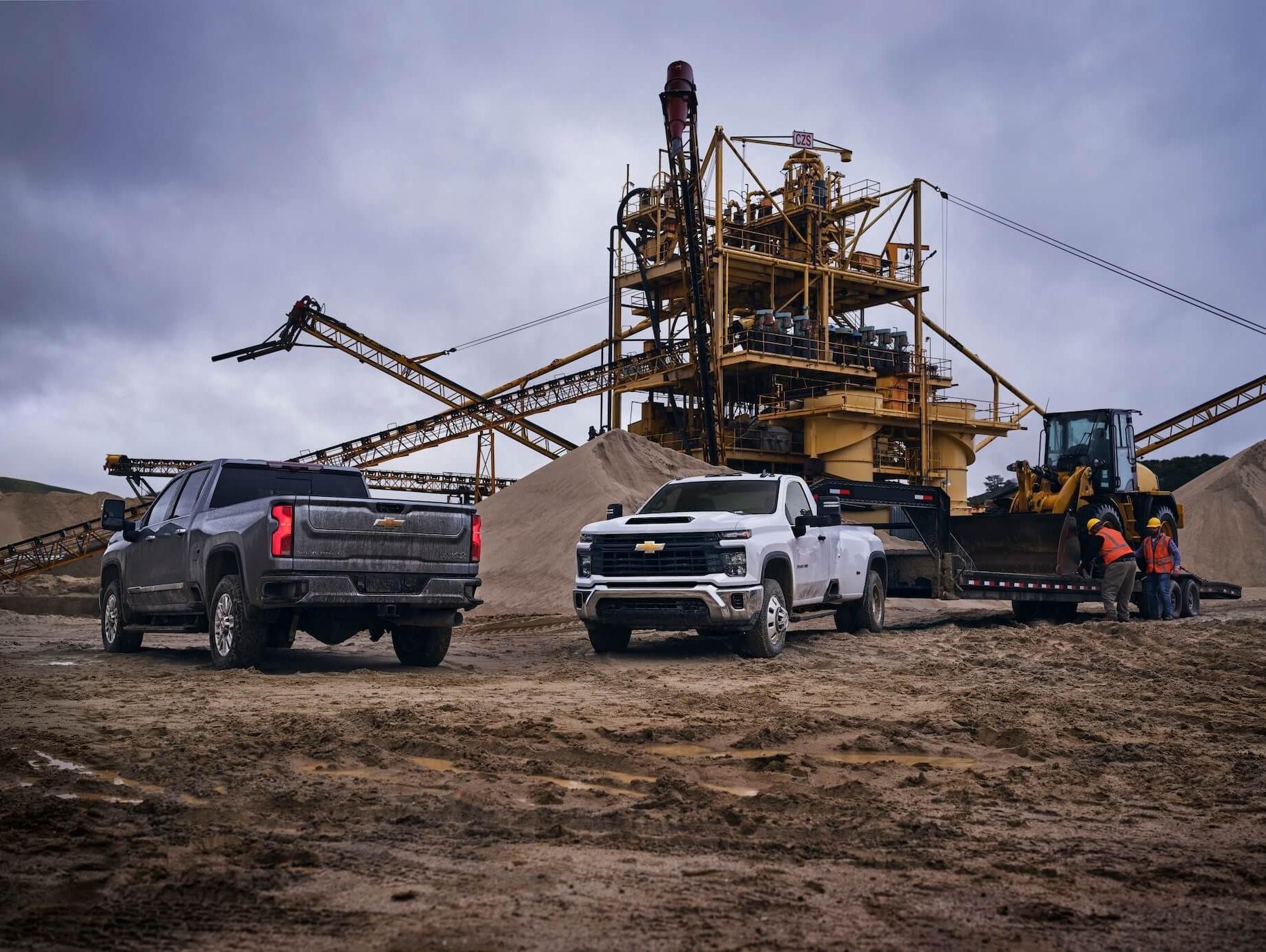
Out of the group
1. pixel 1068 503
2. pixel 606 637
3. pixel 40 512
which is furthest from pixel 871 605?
pixel 40 512

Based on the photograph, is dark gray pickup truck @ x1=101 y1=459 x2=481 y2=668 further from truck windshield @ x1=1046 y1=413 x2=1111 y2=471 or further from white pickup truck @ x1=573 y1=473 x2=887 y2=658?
truck windshield @ x1=1046 y1=413 x2=1111 y2=471

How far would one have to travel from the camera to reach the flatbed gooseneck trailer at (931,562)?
1936 cm

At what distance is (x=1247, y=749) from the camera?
311 inches

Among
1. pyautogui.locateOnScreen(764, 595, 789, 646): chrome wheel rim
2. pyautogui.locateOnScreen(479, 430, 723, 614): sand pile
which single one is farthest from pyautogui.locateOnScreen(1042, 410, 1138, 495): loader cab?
pyautogui.locateOnScreen(764, 595, 789, 646): chrome wheel rim

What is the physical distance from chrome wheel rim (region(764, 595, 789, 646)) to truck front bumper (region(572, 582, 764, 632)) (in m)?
0.27

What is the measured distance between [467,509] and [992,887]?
8.86 meters

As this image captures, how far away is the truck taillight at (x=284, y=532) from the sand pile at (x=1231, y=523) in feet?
123

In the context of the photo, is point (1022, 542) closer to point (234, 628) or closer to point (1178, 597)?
point (1178, 597)

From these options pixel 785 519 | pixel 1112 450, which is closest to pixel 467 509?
pixel 785 519

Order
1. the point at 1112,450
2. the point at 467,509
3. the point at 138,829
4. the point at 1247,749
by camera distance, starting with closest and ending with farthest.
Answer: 1. the point at 138,829
2. the point at 1247,749
3. the point at 467,509
4. the point at 1112,450

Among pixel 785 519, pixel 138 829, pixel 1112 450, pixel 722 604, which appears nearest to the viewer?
pixel 138 829

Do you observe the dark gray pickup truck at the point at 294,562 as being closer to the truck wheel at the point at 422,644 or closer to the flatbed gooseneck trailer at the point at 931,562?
the truck wheel at the point at 422,644

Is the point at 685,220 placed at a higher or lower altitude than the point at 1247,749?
higher

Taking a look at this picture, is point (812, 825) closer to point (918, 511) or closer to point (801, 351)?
point (918, 511)
